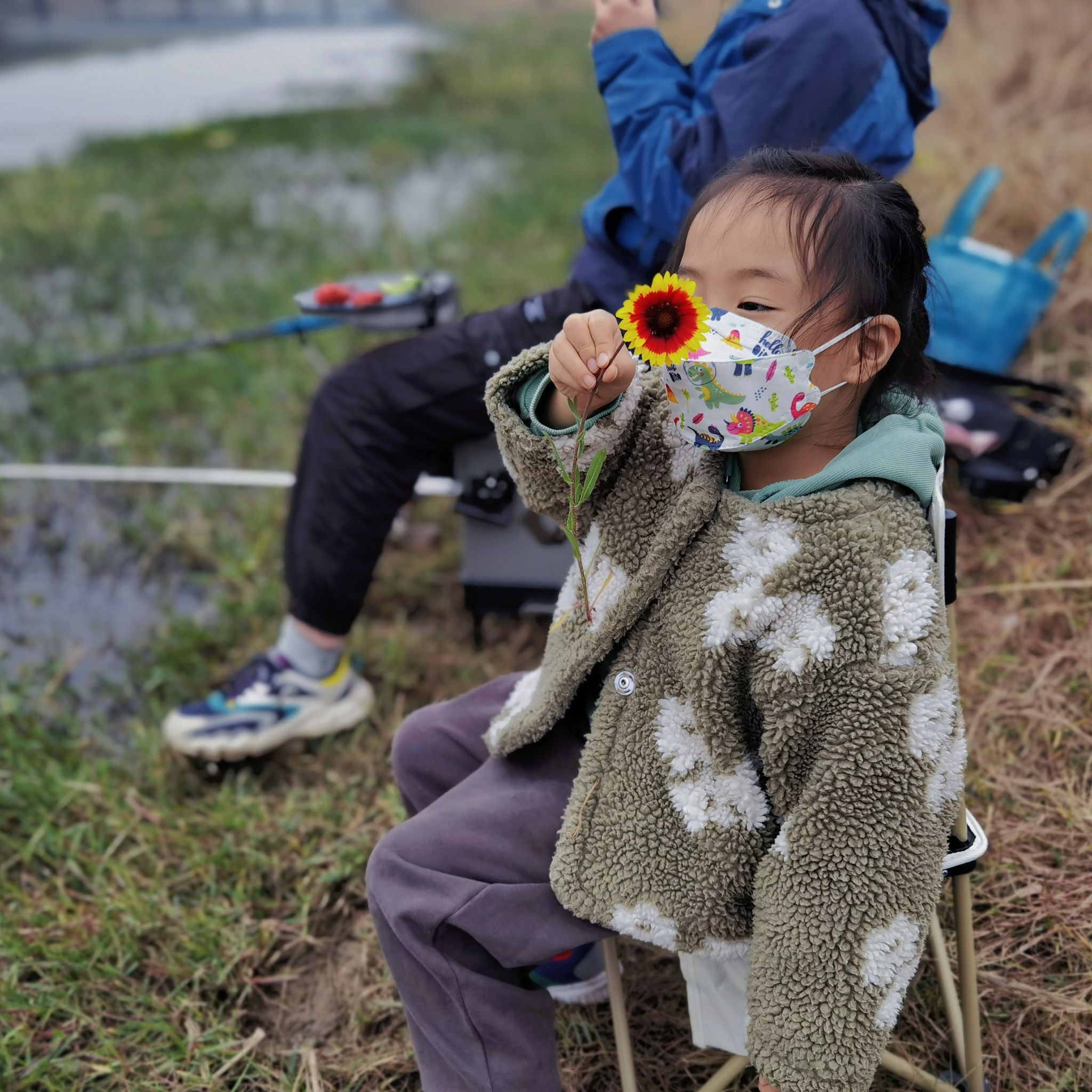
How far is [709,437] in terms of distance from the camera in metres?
1.23

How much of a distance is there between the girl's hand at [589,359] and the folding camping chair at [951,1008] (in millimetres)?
465

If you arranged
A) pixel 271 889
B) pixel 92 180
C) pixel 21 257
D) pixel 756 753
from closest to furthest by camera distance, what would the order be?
1. pixel 756 753
2. pixel 271 889
3. pixel 21 257
4. pixel 92 180

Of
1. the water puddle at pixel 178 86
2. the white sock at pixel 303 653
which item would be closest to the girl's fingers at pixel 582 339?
the white sock at pixel 303 653

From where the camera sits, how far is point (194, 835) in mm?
2041

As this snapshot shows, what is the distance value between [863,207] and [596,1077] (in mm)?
1282

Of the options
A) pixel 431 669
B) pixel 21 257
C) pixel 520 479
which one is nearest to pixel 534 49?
pixel 21 257

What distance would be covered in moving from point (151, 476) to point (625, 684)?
2.29 m

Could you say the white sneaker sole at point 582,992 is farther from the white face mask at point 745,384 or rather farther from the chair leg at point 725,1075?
the white face mask at point 745,384

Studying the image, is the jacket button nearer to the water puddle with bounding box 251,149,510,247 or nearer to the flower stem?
the flower stem

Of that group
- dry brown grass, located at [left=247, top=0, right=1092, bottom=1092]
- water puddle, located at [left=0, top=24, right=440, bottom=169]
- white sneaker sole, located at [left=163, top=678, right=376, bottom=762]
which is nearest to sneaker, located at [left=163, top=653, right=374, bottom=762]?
white sneaker sole, located at [left=163, top=678, right=376, bottom=762]

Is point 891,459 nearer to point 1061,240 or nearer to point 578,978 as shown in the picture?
point 578,978

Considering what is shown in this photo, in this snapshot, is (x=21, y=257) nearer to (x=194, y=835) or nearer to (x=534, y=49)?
(x=194, y=835)

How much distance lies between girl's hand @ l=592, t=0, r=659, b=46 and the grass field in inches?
51.8

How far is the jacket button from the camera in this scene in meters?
1.30
